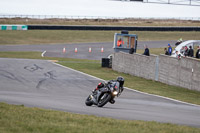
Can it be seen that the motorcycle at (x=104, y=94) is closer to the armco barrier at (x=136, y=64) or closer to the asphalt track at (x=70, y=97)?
the asphalt track at (x=70, y=97)

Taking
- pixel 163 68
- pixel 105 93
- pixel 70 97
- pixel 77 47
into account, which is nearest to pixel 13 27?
pixel 77 47

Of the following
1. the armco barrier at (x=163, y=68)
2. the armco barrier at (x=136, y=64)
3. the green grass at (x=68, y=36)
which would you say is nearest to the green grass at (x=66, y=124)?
the armco barrier at (x=163, y=68)

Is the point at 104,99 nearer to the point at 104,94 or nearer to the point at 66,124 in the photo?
the point at 104,94

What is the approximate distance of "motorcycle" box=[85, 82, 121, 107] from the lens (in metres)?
13.2

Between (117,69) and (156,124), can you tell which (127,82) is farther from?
(156,124)

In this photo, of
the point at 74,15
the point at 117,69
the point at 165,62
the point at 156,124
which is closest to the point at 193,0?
the point at 74,15

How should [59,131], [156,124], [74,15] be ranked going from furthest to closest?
1. [74,15]
2. [156,124]
3. [59,131]

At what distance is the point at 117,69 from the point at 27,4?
2234 inches

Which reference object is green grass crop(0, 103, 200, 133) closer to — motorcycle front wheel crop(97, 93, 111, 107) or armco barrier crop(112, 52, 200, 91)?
motorcycle front wheel crop(97, 93, 111, 107)

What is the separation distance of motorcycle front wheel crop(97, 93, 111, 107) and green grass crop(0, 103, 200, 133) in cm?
244

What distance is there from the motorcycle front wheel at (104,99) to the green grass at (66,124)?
244 cm

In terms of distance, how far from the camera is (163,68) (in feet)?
78.9

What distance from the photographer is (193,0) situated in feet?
239

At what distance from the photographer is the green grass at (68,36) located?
58.1 m
